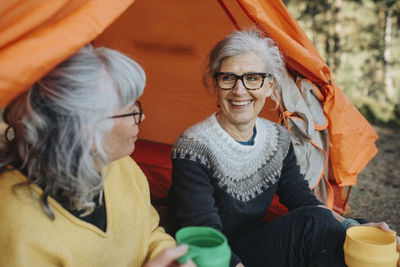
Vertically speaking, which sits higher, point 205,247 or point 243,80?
point 243,80

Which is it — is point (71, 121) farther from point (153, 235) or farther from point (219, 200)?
point (219, 200)

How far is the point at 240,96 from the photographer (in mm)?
1484

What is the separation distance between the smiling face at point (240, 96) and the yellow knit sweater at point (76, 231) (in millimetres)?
465

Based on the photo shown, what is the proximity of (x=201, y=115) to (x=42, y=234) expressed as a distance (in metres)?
1.91

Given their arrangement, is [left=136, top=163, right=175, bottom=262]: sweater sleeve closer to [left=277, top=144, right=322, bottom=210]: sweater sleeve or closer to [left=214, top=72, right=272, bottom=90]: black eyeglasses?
[left=214, top=72, right=272, bottom=90]: black eyeglasses

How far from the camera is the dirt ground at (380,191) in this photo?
2521mm

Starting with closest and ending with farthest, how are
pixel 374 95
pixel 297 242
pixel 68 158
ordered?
pixel 68 158 → pixel 297 242 → pixel 374 95

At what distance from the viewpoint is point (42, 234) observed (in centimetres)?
92

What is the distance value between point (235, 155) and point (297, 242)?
393 mm

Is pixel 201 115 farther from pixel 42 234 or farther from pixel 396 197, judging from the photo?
pixel 42 234

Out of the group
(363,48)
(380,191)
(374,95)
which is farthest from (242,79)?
(374,95)

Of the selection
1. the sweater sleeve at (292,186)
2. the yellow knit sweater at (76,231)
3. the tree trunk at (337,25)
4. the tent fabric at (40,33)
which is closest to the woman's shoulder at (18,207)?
the yellow knit sweater at (76,231)

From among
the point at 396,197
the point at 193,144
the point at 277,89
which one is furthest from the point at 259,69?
the point at 396,197

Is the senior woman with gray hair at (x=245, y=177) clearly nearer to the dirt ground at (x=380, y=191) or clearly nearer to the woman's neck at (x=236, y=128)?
the woman's neck at (x=236, y=128)
